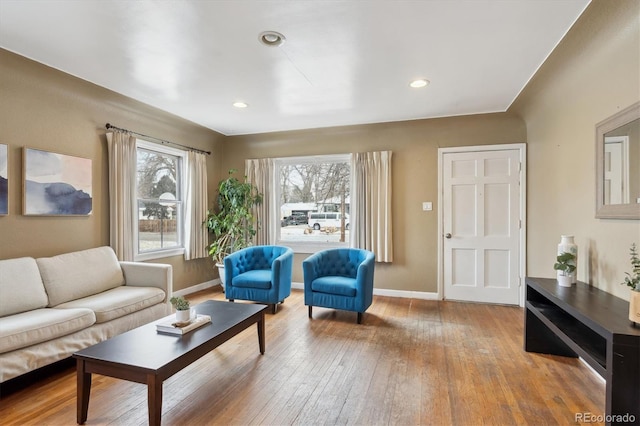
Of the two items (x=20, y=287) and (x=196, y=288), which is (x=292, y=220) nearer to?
(x=196, y=288)

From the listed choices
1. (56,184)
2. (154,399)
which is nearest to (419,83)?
(154,399)

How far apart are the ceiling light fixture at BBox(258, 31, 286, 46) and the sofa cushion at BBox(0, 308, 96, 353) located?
8.07ft

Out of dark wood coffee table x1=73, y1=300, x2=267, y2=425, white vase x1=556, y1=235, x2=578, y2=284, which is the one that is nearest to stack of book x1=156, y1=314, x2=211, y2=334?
dark wood coffee table x1=73, y1=300, x2=267, y2=425

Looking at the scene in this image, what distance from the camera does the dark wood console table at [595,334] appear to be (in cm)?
155

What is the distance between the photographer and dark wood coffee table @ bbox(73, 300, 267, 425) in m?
1.67

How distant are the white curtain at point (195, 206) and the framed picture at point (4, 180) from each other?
2.12 metres

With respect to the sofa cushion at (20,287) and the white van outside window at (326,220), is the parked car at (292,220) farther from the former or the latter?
the sofa cushion at (20,287)

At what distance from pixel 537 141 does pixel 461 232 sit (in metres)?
1.40

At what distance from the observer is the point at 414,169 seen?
4609 millimetres

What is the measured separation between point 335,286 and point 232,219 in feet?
7.02

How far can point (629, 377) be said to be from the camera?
1.55 meters

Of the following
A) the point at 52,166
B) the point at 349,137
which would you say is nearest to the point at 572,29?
the point at 349,137

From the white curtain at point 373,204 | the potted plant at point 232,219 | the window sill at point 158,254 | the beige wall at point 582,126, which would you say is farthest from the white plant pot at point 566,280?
the window sill at point 158,254

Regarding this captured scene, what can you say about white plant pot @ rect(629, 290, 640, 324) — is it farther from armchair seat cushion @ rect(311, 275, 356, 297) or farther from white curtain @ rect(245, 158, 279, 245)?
white curtain @ rect(245, 158, 279, 245)
